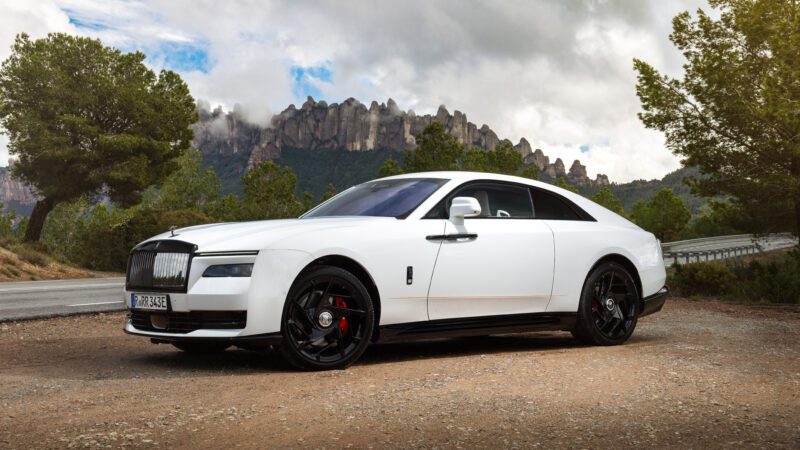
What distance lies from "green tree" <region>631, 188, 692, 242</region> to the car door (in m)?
79.5

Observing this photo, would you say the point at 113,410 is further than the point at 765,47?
No

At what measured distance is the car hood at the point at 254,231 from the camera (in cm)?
563

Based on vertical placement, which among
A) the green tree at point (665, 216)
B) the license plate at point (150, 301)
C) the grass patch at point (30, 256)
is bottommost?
the license plate at point (150, 301)

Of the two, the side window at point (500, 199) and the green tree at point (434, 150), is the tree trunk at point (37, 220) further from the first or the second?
the side window at point (500, 199)

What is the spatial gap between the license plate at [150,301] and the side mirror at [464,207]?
2.36 meters

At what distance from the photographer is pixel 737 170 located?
2208cm

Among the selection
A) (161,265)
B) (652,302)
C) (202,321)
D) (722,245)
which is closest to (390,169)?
(722,245)

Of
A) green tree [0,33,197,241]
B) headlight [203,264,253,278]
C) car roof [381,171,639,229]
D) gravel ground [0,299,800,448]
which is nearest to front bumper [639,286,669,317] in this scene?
gravel ground [0,299,800,448]

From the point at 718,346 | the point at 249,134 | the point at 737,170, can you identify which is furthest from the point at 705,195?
the point at 249,134

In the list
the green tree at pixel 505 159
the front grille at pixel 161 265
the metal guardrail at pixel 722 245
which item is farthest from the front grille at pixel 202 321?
the green tree at pixel 505 159

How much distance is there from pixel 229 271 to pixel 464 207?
1.93 meters

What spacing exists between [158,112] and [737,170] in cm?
2720

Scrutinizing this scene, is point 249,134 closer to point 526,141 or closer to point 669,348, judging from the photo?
point 526,141

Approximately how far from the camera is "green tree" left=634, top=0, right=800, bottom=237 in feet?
66.5
